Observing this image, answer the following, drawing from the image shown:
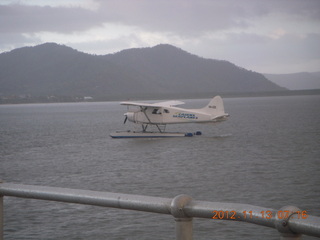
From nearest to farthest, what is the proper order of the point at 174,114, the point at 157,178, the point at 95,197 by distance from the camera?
the point at 95,197 < the point at 157,178 < the point at 174,114

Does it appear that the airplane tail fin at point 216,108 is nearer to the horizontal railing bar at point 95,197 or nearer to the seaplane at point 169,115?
the seaplane at point 169,115

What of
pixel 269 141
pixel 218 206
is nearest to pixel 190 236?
pixel 218 206

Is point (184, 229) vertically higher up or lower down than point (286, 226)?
lower down

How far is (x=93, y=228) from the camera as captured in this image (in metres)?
13.1

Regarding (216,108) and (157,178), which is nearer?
(157,178)

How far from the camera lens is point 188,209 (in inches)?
112

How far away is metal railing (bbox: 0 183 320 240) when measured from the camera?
2424 millimetres

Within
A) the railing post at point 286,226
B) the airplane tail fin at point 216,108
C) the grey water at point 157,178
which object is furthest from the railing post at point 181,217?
the airplane tail fin at point 216,108

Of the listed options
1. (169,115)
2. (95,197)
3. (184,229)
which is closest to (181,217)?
(184,229)

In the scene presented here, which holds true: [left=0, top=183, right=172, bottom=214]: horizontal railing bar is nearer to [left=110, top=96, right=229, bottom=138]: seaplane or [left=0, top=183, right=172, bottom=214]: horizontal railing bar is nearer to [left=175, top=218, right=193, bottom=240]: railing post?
[left=175, top=218, right=193, bottom=240]: railing post

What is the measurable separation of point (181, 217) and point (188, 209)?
0.30 feet

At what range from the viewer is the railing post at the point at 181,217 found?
2876 millimetres

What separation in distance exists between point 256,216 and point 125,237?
9.91 m

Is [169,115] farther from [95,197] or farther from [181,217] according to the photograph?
[181,217]
